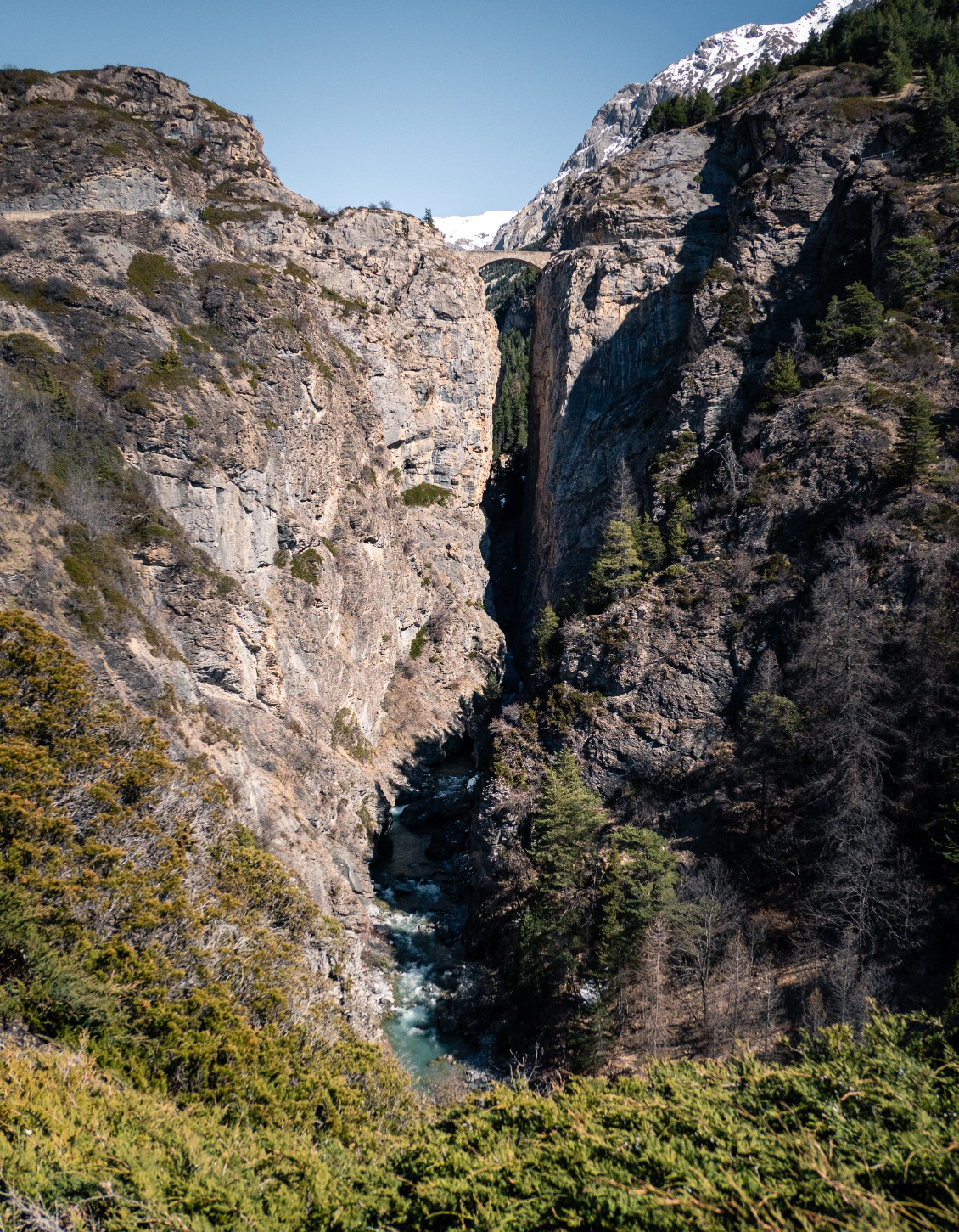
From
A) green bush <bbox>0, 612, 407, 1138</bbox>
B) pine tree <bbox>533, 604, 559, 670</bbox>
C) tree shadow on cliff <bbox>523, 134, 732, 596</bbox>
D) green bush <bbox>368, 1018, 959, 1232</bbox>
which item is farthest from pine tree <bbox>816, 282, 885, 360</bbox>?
green bush <bbox>0, 612, 407, 1138</bbox>

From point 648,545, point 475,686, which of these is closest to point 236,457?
point 648,545

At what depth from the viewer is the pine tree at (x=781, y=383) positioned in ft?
134

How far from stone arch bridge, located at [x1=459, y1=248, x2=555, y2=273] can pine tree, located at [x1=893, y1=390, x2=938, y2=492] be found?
165 ft

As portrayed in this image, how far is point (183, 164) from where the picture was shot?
47375mm

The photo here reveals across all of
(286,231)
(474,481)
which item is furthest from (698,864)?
(286,231)

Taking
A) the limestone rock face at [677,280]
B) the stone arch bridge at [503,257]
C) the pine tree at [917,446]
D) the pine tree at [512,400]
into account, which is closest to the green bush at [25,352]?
the limestone rock face at [677,280]

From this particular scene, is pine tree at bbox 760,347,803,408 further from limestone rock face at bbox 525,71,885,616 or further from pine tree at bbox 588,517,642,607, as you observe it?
pine tree at bbox 588,517,642,607

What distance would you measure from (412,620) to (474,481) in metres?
19.8

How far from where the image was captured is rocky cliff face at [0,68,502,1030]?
25.6 meters

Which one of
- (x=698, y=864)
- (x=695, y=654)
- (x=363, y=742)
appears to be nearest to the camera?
(x=698, y=864)

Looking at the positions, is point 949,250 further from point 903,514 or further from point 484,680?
point 484,680

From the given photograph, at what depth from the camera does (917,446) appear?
31.3 m

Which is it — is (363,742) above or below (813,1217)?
below

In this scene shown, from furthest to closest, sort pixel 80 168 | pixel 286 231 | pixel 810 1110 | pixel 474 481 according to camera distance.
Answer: pixel 474 481 → pixel 286 231 → pixel 80 168 → pixel 810 1110
